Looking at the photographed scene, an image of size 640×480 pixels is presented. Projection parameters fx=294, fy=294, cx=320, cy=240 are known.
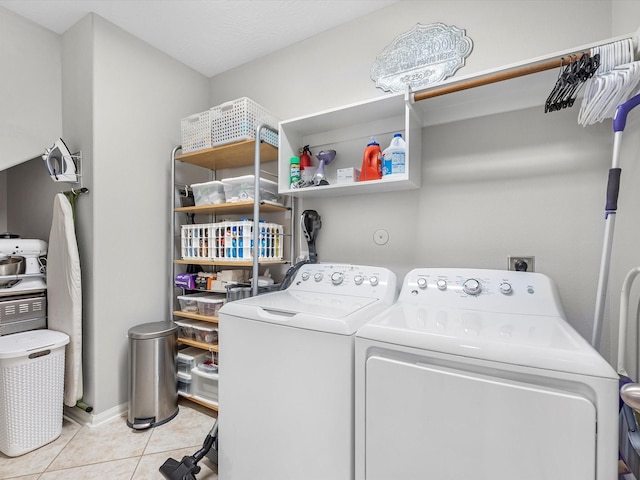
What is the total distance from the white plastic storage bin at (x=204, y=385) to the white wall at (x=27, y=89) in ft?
6.18

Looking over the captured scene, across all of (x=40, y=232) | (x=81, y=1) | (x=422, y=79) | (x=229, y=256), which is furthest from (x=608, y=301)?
(x=40, y=232)

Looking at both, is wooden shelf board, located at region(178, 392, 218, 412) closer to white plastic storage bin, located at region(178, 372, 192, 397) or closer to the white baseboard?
white plastic storage bin, located at region(178, 372, 192, 397)

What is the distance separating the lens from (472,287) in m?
1.31

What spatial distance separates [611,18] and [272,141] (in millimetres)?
1814

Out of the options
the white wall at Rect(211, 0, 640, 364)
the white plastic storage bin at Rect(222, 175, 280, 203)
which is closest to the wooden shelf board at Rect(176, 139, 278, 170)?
the white plastic storage bin at Rect(222, 175, 280, 203)

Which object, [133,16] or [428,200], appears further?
[133,16]

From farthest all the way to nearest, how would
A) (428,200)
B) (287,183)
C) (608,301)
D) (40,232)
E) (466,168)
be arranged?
(40,232) → (287,183) → (428,200) → (466,168) → (608,301)

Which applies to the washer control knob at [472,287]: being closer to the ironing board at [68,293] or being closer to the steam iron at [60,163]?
the ironing board at [68,293]

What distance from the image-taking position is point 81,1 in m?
1.83

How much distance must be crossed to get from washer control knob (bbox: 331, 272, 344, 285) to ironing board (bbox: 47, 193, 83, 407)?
1619mm

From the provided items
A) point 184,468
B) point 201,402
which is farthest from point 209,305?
point 184,468

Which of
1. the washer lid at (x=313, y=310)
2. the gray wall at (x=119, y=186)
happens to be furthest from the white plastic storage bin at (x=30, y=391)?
the washer lid at (x=313, y=310)

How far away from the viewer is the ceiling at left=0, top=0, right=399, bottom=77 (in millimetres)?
1831

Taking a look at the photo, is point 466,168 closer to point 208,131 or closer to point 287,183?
point 287,183
